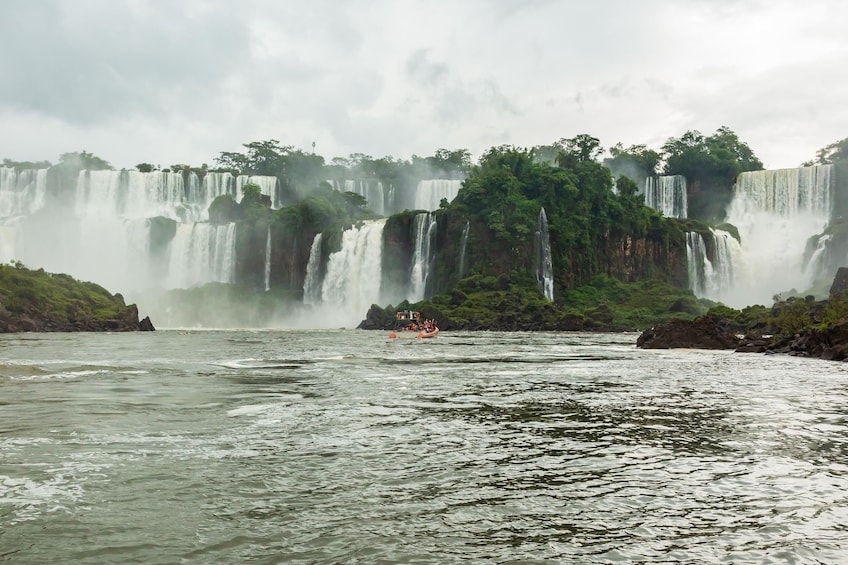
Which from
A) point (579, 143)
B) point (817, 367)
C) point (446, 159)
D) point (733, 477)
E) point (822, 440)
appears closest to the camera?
point (733, 477)

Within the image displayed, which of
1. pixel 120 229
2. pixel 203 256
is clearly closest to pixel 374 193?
pixel 203 256

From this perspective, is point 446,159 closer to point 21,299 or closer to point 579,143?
point 579,143

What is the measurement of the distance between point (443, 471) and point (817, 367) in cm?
2402

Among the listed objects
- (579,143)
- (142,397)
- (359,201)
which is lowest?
(142,397)

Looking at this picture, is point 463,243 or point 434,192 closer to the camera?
point 463,243

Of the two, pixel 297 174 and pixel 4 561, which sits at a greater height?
pixel 297 174

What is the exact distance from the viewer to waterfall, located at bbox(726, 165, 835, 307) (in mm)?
93188

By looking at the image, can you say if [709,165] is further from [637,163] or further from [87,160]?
[87,160]

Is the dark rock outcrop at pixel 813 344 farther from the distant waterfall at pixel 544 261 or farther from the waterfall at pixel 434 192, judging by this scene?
the waterfall at pixel 434 192

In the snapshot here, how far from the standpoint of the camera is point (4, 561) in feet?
18.2

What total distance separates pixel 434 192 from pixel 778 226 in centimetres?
5190

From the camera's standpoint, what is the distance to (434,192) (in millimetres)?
116312

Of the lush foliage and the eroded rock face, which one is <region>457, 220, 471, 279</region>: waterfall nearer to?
the lush foliage

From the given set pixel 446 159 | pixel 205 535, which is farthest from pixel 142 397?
pixel 446 159
